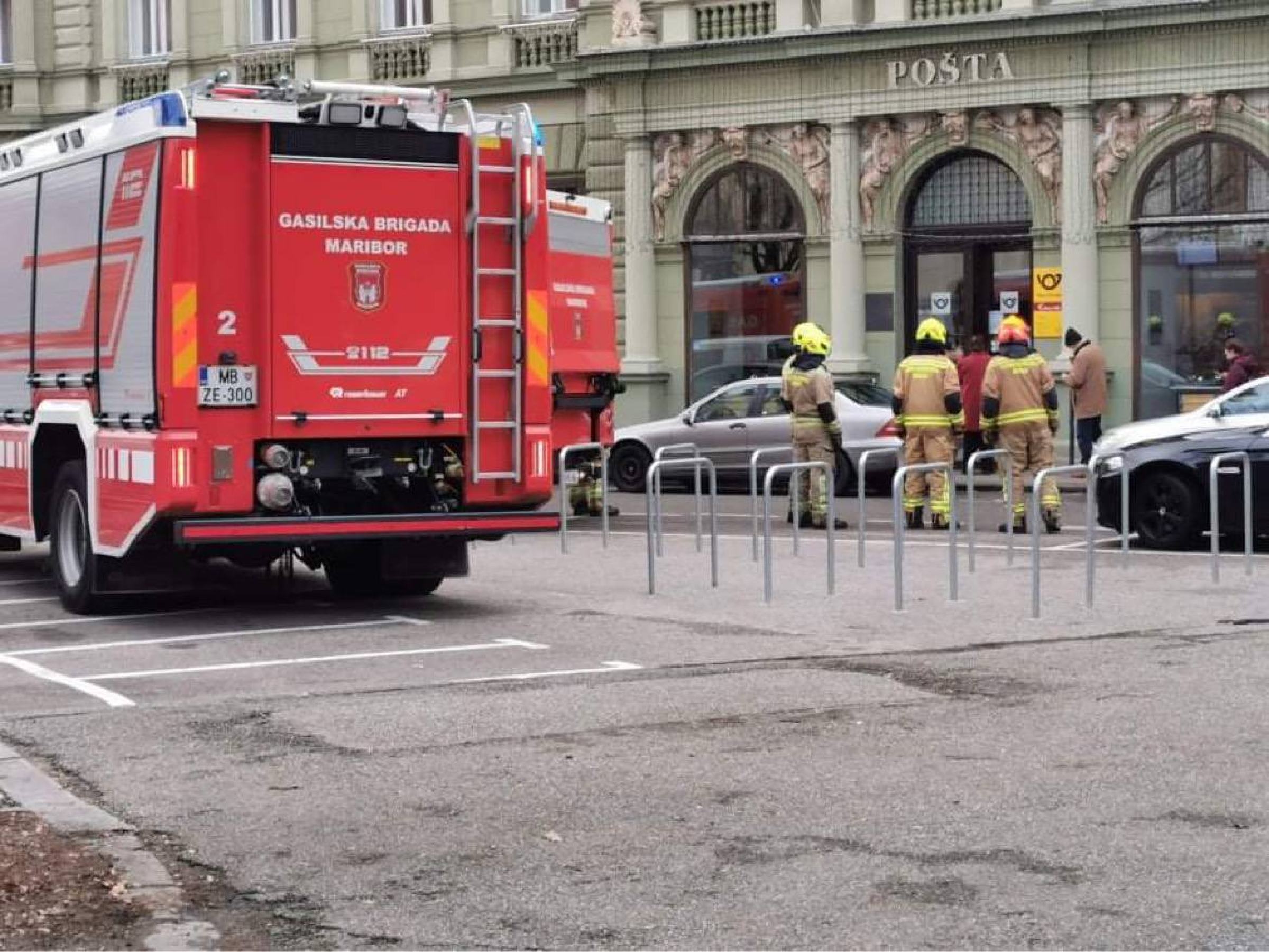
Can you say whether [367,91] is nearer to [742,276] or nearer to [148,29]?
[742,276]

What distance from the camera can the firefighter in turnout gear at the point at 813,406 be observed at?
21.0 meters

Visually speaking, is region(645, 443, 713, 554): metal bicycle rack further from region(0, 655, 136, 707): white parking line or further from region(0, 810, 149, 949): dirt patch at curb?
region(0, 810, 149, 949): dirt patch at curb

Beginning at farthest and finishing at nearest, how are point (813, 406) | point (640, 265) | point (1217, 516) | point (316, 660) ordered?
1. point (640, 265)
2. point (813, 406)
3. point (1217, 516)
4. point (316, 660)

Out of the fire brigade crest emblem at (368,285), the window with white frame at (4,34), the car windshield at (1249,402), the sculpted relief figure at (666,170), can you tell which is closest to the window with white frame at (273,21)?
the window with white frame at (4,34)

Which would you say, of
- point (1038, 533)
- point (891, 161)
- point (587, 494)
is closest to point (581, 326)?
point (587, 494)

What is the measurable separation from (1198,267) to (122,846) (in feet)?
77.3

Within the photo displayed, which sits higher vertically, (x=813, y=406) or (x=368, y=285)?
(x=368, y=285)

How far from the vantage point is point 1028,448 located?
19984mm

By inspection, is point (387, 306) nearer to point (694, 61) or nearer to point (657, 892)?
point (657, 892)

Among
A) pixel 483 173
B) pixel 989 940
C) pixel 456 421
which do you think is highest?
pixel 483 173

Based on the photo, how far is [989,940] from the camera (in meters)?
6.55

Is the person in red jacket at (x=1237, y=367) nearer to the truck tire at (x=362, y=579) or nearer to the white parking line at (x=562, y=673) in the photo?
the truck tire at (x=362, y=579)

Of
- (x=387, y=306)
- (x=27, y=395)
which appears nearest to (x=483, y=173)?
(x=387, y=306)

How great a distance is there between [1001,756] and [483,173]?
629 cm
